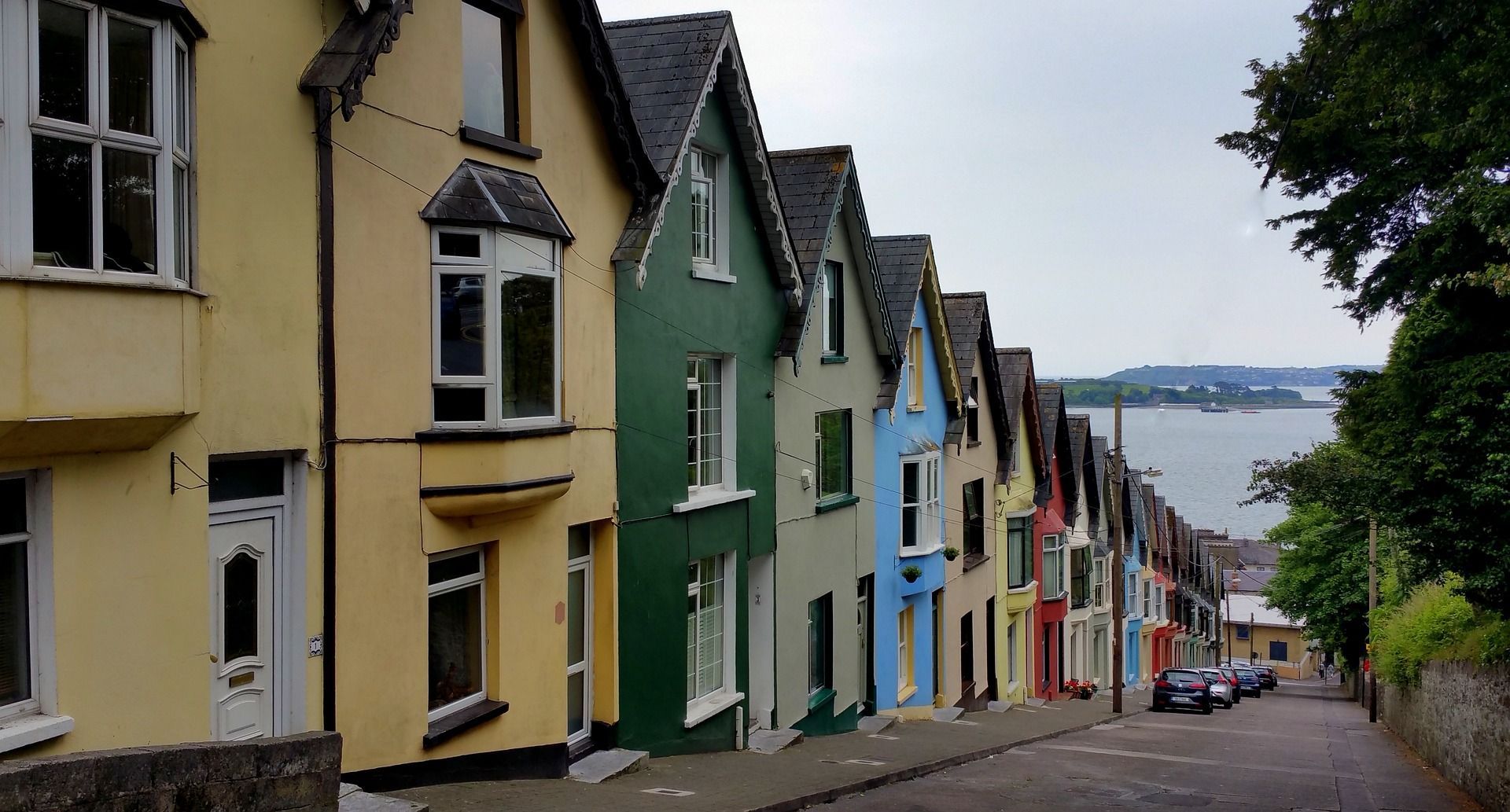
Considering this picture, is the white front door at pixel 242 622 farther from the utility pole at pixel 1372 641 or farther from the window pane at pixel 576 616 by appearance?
the utility pole at pixel 1372 641

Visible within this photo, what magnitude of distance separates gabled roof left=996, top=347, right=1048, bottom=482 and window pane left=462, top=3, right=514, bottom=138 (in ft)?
74.2

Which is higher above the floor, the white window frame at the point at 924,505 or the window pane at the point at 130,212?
the window pane at the point at 130,212

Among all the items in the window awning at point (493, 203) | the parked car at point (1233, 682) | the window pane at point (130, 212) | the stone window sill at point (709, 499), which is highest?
the window awning at point (493, 203)

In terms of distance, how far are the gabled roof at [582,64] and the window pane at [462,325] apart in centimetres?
172

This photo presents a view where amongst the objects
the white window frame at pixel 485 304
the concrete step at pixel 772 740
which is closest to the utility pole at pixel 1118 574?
the concrete step at pixel 772 740

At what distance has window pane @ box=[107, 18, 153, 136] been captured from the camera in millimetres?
7348

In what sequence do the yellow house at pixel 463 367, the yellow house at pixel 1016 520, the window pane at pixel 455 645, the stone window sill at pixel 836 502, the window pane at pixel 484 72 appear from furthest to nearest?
the yellow house at pixel 1016 520
the stone window sill at pixel 836 502
the window pane at pixel 484 72
the window pane at pixel 455 645
the yellow house at pixel 463 367

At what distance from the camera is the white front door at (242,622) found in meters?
8.76

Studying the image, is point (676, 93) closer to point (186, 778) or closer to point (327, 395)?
point (327, 395)

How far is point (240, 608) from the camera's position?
29.7 ft

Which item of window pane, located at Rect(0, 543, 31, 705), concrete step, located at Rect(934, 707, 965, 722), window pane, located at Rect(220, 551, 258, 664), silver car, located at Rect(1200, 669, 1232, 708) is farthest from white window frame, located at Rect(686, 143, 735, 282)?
silver car, located at Rect(1200, 669, 1232, 708)

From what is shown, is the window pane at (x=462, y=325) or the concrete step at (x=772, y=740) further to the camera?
the concrete step at (x=772, y=740)

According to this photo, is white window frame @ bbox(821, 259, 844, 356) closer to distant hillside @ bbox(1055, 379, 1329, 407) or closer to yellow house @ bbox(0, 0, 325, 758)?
yellow house @ bbox(0, 0, 325, 758)

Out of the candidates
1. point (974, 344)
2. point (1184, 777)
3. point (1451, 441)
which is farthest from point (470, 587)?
point (974, 344)
